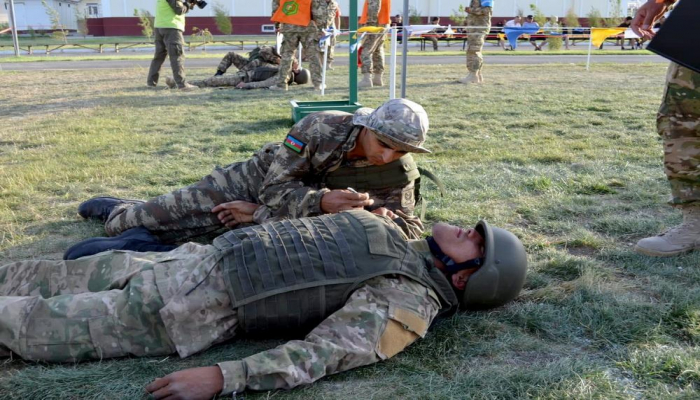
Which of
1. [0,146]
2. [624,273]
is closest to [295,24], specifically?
[0,146]

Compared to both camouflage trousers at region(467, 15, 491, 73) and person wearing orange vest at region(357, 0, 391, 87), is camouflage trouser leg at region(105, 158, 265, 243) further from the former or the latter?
camouflage trousers at region(467, 15, 491, 73)

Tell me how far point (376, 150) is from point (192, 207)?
1.32 metres

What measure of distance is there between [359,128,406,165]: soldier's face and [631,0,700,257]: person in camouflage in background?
1608 mm

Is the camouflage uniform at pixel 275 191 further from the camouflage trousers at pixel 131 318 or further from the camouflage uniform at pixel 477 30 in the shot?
the camouflage uniform at pixel 477 30

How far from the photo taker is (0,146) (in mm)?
6746

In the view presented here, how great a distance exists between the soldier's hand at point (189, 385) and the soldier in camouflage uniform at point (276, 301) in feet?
0.57

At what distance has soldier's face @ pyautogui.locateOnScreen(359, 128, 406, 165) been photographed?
11.3 feet

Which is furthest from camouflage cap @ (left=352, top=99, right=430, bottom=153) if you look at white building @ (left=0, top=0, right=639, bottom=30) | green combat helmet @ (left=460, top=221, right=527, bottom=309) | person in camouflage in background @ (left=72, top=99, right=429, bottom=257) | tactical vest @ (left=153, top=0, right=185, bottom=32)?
white building @ (left=0, top=0, right=639, bottom=30)

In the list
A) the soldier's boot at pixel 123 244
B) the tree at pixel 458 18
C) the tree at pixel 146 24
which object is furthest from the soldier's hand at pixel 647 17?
the tree at pixel 458 18

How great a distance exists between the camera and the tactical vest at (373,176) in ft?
12.3

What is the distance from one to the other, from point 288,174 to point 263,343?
1175mm

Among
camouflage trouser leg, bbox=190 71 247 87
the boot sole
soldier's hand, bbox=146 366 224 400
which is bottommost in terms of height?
the boot sole

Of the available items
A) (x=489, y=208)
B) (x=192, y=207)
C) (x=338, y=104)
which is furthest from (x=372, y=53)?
(x=192, y=207)

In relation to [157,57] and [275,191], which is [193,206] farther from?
[157,57]
